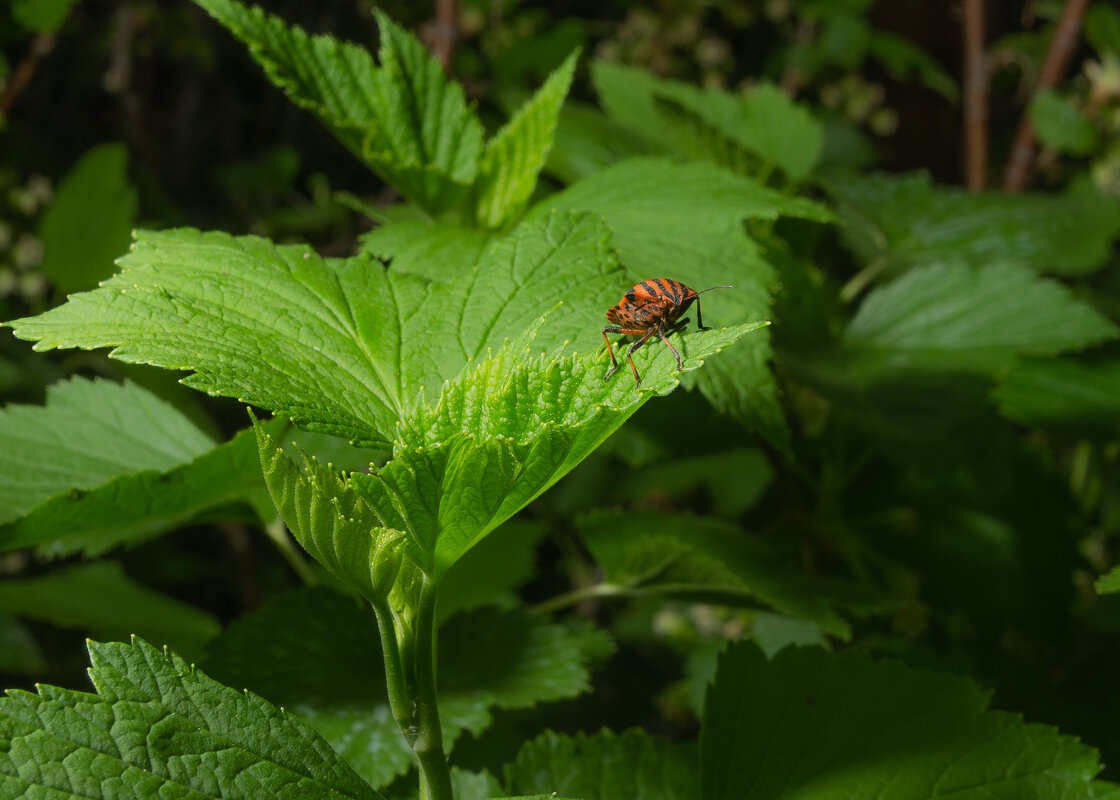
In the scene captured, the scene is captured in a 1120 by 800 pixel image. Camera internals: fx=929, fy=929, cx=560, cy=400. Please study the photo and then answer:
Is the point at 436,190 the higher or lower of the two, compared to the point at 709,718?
higher

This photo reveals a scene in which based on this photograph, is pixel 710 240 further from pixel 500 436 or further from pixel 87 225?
pixel 87 225

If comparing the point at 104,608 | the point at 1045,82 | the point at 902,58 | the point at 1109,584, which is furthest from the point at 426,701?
the point at 902,58

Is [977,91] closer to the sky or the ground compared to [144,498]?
closer to the ground

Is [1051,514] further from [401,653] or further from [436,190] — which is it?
[401,653]

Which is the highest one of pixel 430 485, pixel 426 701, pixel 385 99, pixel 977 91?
pixel 385 99

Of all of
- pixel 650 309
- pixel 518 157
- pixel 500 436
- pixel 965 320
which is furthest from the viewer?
pixel 965 320

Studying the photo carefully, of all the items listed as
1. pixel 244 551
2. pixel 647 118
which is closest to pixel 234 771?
pixel 647 118
